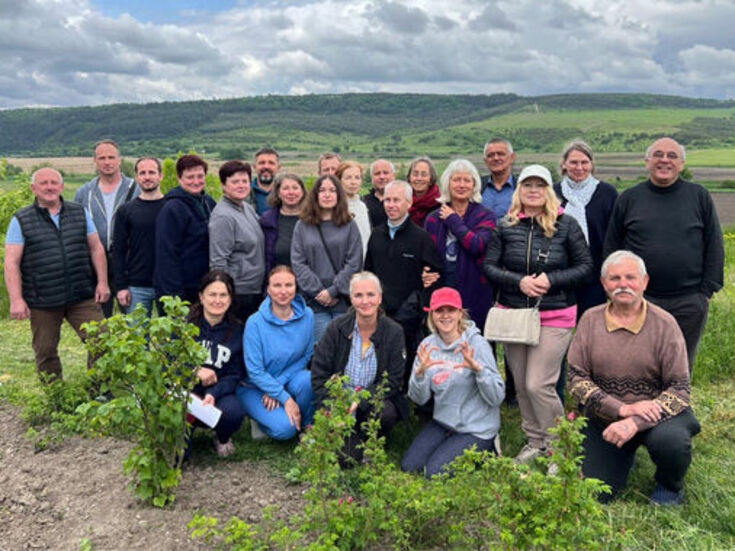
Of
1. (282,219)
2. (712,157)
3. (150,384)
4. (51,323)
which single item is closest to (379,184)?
(282,219)

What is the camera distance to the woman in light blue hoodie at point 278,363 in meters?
5.45

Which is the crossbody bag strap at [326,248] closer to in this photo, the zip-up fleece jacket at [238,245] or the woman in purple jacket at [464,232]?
the zip-up fleece jacket at [238,245]

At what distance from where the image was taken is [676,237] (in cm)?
525

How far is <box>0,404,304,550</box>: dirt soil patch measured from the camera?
13.0 feet

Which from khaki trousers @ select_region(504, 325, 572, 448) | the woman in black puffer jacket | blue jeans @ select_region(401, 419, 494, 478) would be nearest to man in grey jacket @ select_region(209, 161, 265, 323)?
blue jeans @ select_region(401, 419, 494, 478)

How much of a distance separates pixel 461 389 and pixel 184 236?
3.12 meters

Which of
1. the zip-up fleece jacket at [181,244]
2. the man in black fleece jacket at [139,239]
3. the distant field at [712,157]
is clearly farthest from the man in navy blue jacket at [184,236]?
the distant field at [712,157]

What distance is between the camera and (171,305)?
391 cm

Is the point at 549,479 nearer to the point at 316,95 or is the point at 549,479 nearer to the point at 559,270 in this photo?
the point at 559,270

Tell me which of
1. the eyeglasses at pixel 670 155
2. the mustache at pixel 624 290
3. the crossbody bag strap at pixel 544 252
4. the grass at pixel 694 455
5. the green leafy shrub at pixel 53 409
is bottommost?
the grass at pixel 694 455

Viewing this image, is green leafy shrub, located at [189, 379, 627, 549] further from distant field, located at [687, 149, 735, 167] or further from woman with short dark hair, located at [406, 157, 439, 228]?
distant field, located at [687, 149, 735, 167]

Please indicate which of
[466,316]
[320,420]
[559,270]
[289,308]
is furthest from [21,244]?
[559,270]

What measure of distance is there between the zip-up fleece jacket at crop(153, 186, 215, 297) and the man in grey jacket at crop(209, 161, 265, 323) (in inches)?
5.9

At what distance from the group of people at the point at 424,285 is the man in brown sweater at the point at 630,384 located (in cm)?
1
